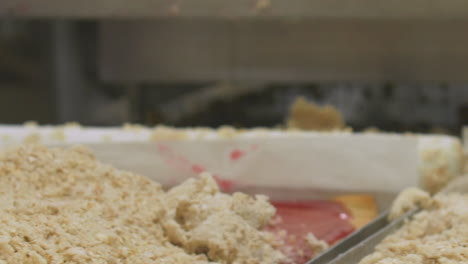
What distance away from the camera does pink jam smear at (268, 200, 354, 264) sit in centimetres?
59

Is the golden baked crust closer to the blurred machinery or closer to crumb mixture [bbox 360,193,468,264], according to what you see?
crumb mixture [bbox 360,193,468,264]

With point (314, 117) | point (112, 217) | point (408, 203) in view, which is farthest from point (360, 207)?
point (314, 117)

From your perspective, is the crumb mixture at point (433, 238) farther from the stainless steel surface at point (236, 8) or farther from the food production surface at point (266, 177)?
the stainless steel surface at point (236, 8)

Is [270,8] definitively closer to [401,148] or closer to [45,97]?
[401,148]

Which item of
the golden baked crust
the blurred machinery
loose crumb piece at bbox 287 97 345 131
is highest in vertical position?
the blurred machinery

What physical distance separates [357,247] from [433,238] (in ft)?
0.25

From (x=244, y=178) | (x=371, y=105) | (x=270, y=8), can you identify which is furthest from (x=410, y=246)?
(x=371, y=105)

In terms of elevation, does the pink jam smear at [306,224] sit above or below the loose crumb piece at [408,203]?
below

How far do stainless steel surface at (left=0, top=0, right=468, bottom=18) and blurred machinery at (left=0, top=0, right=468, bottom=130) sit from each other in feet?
0.62

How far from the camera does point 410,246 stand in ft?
1.72

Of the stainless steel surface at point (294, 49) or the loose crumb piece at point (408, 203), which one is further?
the stainless steel surface at point (294, 49)

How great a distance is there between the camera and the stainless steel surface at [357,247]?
21.2 inches

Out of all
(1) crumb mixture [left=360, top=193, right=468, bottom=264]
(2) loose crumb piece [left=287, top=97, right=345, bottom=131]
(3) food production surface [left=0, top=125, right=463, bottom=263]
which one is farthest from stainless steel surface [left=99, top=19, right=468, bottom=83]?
(1) crumb mixture [left=360, top=193, right=468, bottom=264]

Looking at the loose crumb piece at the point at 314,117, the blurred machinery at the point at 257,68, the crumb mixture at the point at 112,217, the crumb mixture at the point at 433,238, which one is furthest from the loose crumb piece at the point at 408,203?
Result: the blurred machinery at the point at 257,68
